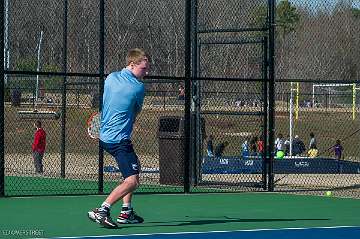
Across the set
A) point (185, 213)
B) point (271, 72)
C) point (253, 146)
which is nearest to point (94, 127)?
point (271, 72)

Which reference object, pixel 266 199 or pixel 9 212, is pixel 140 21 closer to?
pixel 266 199

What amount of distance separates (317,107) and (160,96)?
1172cm

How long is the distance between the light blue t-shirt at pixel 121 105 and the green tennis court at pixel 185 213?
3.61 ft

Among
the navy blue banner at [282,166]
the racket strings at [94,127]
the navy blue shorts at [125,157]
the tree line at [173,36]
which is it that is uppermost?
the tree line at [173,36]

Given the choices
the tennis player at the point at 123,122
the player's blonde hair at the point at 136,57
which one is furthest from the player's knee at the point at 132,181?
the player's blonde hair at the point at 136,57

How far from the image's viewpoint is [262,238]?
11859mm

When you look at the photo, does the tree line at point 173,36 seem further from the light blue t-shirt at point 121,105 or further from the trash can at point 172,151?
the light blue t-shirt at point 121,105

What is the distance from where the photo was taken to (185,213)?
14898 mm

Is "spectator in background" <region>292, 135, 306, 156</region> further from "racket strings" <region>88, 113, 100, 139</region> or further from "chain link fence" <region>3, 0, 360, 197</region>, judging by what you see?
"racket strings" <region>88, 113, 100, 139</region>

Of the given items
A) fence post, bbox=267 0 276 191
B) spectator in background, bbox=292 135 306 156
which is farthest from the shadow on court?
spectator in background, bbox=292 135 306 156

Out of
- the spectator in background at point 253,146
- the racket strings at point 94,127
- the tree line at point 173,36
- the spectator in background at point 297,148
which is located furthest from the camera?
the spectator in background at point 297,148

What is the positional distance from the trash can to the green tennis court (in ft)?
6.18

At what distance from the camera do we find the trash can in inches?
800

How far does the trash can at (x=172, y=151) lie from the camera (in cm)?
2033
